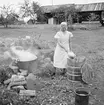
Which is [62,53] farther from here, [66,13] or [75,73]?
[66,13]

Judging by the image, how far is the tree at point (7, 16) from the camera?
71.1 ft

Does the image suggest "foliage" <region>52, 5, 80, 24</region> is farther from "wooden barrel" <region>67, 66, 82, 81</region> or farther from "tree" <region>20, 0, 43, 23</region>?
"wooden barrel" <region>67, 66, 82, 81</region>

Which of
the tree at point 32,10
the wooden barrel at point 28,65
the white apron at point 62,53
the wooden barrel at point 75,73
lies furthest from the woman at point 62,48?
the tree at point 32,10

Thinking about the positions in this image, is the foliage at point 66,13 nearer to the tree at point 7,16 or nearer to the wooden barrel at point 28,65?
the tree at point 7,16

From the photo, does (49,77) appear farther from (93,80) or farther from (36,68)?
(93,80)

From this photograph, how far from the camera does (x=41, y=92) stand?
138 inches

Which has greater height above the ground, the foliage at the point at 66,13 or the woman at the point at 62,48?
the foliage at the point at 66,13

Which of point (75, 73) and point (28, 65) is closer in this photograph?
point (75, 73)

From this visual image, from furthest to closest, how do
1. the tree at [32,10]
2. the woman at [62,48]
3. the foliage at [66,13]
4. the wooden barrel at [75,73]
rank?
the tree at [32,10] → the foliage at [66,13] → the woman at [62,48] → the wooden barrel at [75,73]

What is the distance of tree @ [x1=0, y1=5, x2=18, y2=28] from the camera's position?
71.1ft

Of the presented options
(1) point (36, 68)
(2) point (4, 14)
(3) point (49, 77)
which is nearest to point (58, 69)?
(3) point (49, 77)

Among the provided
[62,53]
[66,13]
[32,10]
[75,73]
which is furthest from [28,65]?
[32,10]

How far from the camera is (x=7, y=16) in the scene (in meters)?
22.4

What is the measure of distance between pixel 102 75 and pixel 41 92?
6.29 feet
